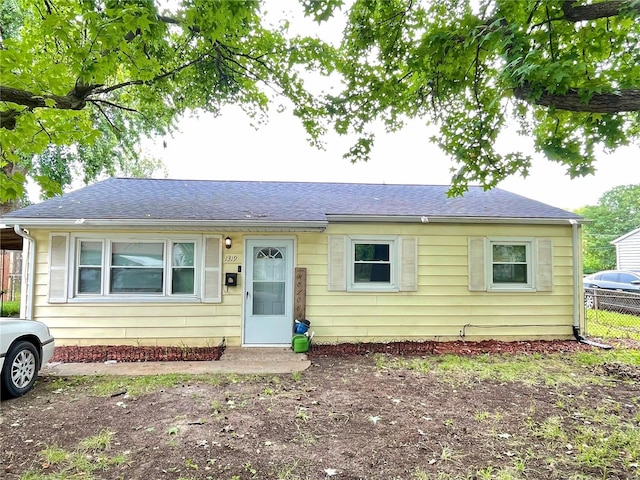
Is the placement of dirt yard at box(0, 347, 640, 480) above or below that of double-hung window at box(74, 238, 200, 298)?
below

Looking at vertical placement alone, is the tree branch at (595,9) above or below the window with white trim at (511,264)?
above

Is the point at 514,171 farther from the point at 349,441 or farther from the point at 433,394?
the point at 349,441

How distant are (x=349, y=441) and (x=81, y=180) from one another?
572 inches

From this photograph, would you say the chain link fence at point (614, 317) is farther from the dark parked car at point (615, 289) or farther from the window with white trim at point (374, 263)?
the window with white trim at point (374, 263)

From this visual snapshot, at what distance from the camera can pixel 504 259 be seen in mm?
7078

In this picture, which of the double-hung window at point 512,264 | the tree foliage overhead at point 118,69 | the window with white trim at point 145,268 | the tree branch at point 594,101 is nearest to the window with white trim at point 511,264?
the double-hung window at point 512,264

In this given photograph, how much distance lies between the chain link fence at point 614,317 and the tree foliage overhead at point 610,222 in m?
24.5

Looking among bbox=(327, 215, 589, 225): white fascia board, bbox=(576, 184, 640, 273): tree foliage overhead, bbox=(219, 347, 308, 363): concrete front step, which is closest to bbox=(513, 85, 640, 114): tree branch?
bbox=(327, 215, 589, 225): white fascia board

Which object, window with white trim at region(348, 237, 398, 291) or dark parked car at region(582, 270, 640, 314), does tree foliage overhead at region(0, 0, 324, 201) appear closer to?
window with white trim at region(348, 237, 398, 291)

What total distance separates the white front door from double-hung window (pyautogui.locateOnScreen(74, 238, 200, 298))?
1.04 meters

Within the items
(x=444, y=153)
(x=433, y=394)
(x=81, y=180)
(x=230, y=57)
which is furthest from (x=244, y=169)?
(x=433, y=394)

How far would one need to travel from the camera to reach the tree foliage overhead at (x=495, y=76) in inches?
141

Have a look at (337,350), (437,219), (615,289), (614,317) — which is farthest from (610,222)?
(337,350)

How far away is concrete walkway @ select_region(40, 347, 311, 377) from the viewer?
518cm
